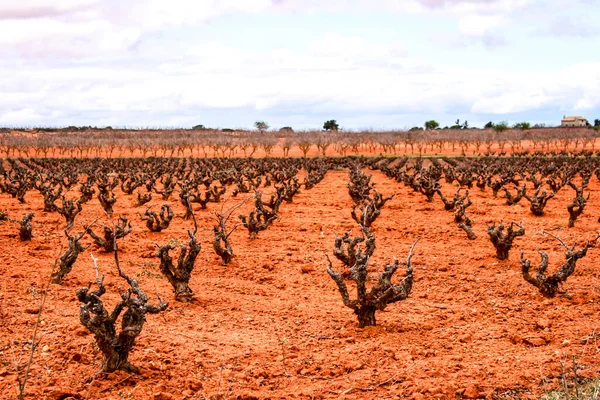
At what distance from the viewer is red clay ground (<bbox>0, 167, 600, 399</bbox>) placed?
494 cm

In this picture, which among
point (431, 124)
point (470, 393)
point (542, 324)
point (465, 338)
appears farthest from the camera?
point (431, 124)

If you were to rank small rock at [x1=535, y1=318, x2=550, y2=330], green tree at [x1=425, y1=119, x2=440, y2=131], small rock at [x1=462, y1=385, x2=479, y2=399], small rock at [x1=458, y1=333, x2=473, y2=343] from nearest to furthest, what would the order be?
small rock at [x1=462, y1=385, x2=479, y2=399]
small rock at [x1=458, y1=333, x2=473, y2=343]
small rock at [x1=535, y1=318, x2=550, y2=330]
green tree at [x1=425, y1=119, x2=440, y2=131]

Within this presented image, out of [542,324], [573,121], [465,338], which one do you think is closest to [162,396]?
[465,338]

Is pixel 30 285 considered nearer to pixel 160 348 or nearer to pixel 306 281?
pixel 160 348

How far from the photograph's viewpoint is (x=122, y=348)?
5035 mm

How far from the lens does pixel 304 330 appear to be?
21.6 feet

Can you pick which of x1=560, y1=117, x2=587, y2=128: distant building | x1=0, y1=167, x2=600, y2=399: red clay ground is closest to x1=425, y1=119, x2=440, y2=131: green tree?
x1=560, y1=117, x2=587, y2=128: distant building

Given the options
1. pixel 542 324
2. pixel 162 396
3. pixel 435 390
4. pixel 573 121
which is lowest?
pixel 162 396

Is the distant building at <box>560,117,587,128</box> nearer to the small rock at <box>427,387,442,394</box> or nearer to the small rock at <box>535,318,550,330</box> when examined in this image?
the small rock at <box>535,318,550,330</box>

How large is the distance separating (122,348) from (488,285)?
17.8 feet

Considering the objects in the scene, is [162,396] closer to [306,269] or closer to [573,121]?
[306,269]

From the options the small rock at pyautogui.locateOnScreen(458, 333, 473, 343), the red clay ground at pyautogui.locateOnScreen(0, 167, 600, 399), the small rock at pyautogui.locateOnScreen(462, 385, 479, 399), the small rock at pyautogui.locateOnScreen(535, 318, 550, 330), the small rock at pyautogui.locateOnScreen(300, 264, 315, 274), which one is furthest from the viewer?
the small rock at pyautogui.locateOnScreen(300, 264, 315, 274)

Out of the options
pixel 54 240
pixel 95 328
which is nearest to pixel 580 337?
pixel 95 328

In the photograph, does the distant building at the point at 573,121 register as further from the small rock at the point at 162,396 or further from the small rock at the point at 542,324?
the small rock at the point at 162,396
